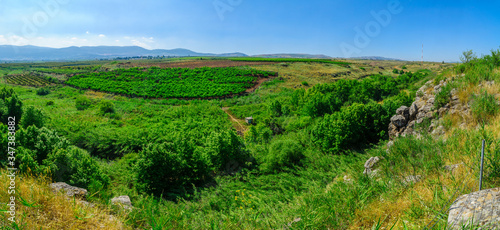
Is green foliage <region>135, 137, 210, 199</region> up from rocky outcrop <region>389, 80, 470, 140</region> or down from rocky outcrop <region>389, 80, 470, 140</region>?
down

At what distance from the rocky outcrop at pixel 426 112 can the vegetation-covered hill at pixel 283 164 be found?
25 centimetres

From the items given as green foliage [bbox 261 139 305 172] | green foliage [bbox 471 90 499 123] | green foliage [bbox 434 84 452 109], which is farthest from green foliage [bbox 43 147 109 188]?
green foliage [bbox 434 84 452 109]

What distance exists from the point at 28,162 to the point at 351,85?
41556mm

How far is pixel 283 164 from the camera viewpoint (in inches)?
704

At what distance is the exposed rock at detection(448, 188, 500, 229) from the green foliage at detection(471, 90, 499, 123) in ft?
20.5

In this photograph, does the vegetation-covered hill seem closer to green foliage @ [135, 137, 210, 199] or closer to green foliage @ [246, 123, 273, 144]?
green foliage @ [135, 137, 210, 199]

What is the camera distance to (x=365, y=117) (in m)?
20.3

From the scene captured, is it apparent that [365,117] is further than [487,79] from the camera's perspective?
Yes

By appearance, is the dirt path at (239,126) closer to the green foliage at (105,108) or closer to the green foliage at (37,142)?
the green foliage at (37,142)

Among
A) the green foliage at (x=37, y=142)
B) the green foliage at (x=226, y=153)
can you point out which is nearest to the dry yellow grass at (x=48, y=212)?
the green foliage at (x=37, y=142)

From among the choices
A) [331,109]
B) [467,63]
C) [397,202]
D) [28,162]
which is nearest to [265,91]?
[331,109]

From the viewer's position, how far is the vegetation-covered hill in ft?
17.8

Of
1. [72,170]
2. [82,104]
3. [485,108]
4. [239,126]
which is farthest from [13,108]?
[485,108]

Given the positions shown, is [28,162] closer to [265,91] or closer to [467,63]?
[467,63]
